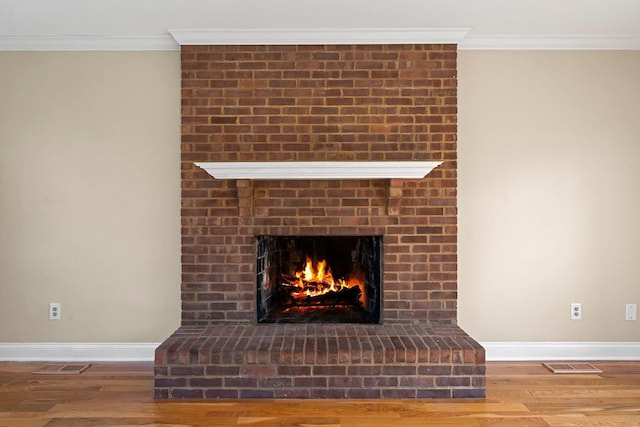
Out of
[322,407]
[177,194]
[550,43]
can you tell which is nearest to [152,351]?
[177,194]

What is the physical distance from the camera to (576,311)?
10.8ft

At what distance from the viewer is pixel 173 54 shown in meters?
3.27

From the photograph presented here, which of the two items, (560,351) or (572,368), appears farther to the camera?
(560,351)

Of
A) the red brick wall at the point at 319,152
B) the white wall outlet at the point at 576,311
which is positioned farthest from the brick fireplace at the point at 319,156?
the white wall outlet at the point at 576,311

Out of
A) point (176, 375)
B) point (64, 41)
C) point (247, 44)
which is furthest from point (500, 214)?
point (64, 41)

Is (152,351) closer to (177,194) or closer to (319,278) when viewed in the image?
(177,194)

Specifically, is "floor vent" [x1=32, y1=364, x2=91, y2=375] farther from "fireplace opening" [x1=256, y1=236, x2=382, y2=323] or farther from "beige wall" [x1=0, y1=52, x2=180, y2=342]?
"fireplace opening" [x1=256, y1=236, x2=382, y2=323]

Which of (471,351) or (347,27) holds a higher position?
(347,27)

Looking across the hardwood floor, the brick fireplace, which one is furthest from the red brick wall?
the hardwood floor

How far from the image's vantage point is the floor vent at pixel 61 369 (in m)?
3.04

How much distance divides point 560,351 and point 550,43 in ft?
6.74

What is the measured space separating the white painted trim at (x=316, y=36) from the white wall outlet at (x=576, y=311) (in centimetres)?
192

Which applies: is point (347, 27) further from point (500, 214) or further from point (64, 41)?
point (64, 41)

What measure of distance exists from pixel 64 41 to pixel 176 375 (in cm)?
228
